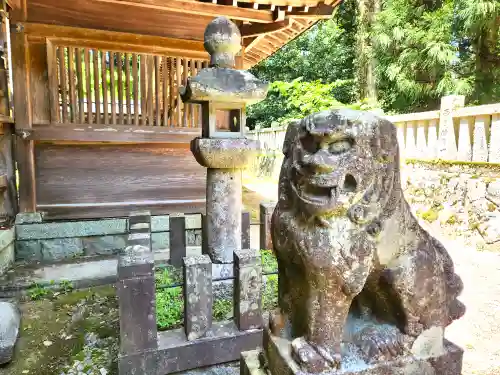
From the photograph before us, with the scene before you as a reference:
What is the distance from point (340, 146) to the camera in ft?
5.06

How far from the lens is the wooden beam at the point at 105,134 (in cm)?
498

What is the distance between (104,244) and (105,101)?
222 centimetres

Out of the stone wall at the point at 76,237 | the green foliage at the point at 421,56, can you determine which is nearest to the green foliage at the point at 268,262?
the stone wall at the point at 76,237

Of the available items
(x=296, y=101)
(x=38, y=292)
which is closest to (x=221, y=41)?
(x=38, y=292)

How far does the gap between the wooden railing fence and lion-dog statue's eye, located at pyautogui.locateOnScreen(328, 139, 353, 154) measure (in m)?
4.68

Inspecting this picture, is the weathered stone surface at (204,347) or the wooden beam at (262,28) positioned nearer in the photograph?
the weathered stone surface at (204,347)

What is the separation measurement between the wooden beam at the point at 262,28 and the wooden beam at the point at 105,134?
189 cm

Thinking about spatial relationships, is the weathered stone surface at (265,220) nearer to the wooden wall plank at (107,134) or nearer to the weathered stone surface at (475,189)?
the wooden wall plank at (107,134)

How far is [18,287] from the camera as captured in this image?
13.6 ft

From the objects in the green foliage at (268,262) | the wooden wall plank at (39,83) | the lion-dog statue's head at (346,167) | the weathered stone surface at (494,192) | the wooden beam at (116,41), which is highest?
the wooden beam at (116,41)

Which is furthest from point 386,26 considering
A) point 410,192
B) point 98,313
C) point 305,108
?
point 98,313

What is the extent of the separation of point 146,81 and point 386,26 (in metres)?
9.25

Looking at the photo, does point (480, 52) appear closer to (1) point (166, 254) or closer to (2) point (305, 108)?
(2) point (305, 108)

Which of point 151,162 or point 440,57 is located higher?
point 440,57
